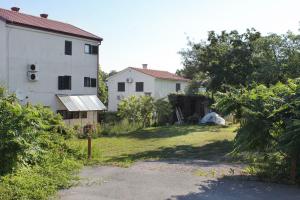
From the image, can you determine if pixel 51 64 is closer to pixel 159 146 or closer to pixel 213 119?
pixel 213 119

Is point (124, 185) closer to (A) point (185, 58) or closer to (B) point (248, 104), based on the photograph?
(B) point (248, 104)

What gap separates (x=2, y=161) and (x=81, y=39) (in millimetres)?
23662

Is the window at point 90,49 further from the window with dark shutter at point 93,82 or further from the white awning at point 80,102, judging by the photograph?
the white awning at point 80,102

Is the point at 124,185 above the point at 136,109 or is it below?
below

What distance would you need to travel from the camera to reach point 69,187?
32.3ft

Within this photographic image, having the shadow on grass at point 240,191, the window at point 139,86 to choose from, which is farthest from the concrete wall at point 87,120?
the shadow on grass at point 240,191

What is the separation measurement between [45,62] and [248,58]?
560 inches

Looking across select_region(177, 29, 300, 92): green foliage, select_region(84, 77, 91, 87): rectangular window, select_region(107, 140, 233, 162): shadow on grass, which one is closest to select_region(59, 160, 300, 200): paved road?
select_region(107, 140, 233, 162): shadow on grass

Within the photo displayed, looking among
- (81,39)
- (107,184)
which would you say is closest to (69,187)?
(107,184)

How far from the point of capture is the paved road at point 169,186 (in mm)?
9148

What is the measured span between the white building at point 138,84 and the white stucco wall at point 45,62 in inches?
602

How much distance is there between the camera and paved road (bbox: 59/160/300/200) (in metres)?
9.15

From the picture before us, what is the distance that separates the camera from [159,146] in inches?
838

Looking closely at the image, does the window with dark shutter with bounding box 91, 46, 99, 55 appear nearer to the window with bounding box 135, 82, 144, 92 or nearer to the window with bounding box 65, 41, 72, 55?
the window with bounding box 65, 41, 72, 55
